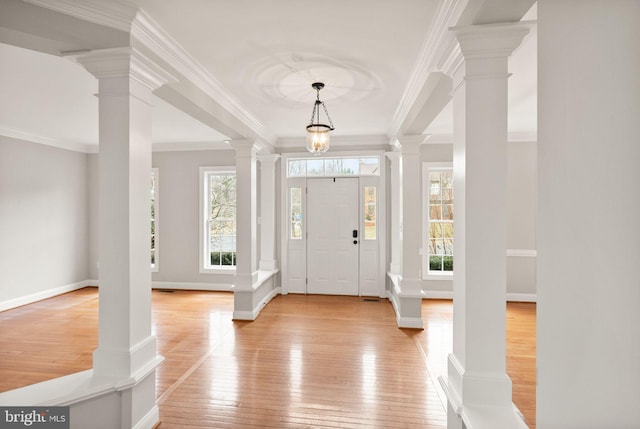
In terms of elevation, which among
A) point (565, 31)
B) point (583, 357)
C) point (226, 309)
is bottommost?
point (226, 309)

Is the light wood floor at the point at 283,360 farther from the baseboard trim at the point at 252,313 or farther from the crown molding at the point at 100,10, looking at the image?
the crown molding at the point at 100,10

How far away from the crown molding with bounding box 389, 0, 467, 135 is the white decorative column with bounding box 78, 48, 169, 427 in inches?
72.3

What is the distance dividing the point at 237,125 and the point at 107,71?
1918mm

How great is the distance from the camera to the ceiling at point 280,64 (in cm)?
197

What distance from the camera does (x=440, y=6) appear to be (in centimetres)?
188

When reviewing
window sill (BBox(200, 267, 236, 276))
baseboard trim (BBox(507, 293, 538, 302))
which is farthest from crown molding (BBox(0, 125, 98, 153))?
baseboard trim (BBox(507, 293, 538, 302))

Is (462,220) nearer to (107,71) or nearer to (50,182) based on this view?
(107,71)

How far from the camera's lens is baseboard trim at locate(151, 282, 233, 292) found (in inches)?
238

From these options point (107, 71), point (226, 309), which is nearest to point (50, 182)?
point (226, 309)

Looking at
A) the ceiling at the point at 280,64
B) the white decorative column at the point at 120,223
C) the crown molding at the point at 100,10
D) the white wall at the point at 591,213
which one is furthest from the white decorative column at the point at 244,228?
the white wall at the point at 591,213

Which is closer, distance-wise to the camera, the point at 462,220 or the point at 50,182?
the point at 462,220

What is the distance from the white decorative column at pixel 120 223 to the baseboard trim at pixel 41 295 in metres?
4.38

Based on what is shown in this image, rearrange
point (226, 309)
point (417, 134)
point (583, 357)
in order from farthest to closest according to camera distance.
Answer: point (226, 309) < point (417, 134) < point (583, 357)

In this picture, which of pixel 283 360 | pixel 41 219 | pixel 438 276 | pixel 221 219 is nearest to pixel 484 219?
pixel 283 360
